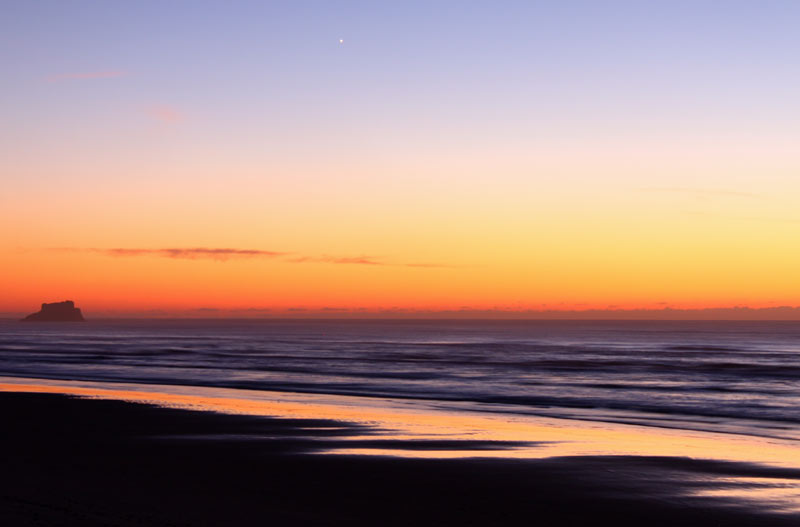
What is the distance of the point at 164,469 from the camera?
511 inches

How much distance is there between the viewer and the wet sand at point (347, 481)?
994 cm

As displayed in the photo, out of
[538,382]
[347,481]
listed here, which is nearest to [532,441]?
[347,481]

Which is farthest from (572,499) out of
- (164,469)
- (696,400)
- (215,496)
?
(696,400)

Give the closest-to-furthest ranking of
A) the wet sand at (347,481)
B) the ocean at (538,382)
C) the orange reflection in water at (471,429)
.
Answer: the wet sand at (347,481) → the orange reflection in water at (471,429) → the ocean at (538,382)

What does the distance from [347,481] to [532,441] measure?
6.56 meters

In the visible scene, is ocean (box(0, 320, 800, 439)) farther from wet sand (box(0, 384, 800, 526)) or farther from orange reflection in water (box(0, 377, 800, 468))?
wet sand (box(0, 384, 800, 526))

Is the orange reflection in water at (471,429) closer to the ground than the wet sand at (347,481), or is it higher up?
closer to the ground

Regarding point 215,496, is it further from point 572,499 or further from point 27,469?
point 572,499

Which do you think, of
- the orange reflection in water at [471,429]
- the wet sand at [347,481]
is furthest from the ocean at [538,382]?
the wet sand at [347,481]

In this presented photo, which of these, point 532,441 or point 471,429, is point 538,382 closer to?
point 471,429

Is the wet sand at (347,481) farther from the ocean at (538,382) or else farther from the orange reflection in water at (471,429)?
the ocean at (538,382)

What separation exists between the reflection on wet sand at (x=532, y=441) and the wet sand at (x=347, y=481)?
9 centimetres

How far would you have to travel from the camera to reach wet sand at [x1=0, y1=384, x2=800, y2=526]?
9.94 meters

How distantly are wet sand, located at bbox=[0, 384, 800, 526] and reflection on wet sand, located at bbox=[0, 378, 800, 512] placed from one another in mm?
93
